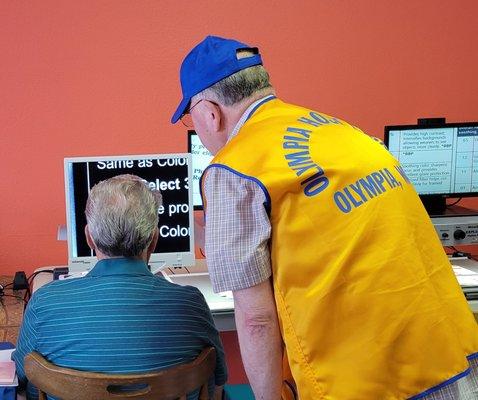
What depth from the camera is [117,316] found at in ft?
4.99

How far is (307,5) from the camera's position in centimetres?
361

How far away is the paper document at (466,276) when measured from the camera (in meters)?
2.66

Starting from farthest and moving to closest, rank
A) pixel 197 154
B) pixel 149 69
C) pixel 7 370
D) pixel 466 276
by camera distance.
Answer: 1. pixel 149 69
2. pixel 197 154
3. pixel 466 276
4. pixel 7 370

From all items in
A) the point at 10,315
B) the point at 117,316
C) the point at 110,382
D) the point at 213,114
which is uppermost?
the point at 213,114

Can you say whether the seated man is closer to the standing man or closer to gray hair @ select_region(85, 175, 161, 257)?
gray hair @ select_region(85, 175, 161, 257)

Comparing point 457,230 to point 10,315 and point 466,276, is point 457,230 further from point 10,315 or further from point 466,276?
point 10,315

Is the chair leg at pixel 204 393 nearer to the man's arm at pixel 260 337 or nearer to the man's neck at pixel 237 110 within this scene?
the man's arm at pixel 260 337

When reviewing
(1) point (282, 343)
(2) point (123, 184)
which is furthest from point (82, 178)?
(1) point (282, 343)

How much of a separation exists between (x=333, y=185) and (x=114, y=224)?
548 mm

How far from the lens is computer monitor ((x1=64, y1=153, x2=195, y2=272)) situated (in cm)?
251

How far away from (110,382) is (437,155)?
6.74 feet

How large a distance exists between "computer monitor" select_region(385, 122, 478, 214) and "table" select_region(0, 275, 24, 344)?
162cm

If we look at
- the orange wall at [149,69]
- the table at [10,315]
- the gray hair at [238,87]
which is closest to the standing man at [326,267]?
the gray hair at [238,87]

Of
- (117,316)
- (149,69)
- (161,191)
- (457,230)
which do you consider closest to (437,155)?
(457,230)
